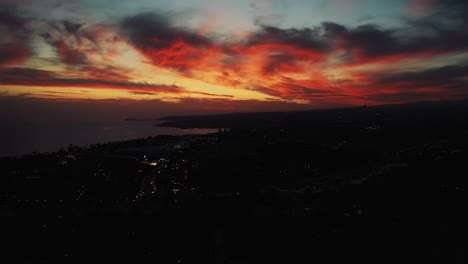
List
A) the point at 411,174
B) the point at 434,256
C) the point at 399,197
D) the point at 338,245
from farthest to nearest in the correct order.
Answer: the point at 411,174, the point at 399,197, the point at 338,245, the point at 434,256

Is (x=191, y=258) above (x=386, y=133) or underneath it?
underneath

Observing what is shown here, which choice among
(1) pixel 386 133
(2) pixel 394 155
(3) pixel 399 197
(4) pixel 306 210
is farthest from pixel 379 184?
(1) pixel 386 133

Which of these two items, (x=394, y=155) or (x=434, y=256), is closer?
(x=434, y=256)

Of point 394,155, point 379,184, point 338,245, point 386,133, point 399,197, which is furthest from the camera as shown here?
point 386,133

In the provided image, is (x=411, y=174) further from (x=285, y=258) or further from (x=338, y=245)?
(x=285, y=258)

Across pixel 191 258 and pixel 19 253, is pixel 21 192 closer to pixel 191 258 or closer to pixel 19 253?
pixel 19 253

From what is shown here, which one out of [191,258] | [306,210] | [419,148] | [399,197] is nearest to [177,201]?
[306,210]
